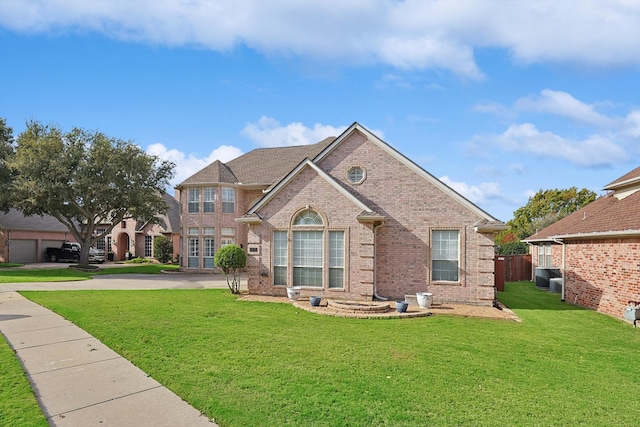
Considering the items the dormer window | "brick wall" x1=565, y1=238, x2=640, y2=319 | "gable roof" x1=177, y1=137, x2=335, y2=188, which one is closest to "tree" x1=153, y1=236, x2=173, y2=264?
"gable roof" x1=177, y1=137, x2=335, y2=188

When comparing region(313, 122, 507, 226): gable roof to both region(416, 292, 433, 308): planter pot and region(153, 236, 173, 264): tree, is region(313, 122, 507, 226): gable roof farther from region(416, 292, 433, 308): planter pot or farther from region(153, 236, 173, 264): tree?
region(153, 236, 173, 264): tree

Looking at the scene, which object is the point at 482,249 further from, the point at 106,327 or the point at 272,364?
the point at 106,327

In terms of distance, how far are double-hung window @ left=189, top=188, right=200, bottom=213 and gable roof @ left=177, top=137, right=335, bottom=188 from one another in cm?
69

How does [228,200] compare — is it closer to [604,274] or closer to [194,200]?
[194,200]

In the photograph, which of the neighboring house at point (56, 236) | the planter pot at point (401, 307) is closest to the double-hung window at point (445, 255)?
the planter pot at point (401, 307)

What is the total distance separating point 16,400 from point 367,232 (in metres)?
11.0

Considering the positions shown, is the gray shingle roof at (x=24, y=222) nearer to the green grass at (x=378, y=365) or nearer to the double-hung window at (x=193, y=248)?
the double-hung window at (x=193, y=248)

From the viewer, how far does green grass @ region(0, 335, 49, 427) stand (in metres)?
4.75

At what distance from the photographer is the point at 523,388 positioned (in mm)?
6371

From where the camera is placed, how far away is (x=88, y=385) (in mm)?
5988

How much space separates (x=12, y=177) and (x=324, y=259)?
90.6 feet

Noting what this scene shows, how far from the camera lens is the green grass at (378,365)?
17.7 ft

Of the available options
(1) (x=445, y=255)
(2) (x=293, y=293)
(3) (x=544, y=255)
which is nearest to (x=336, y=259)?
(2) (x=293, y=293)

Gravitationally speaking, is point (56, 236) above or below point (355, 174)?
below
